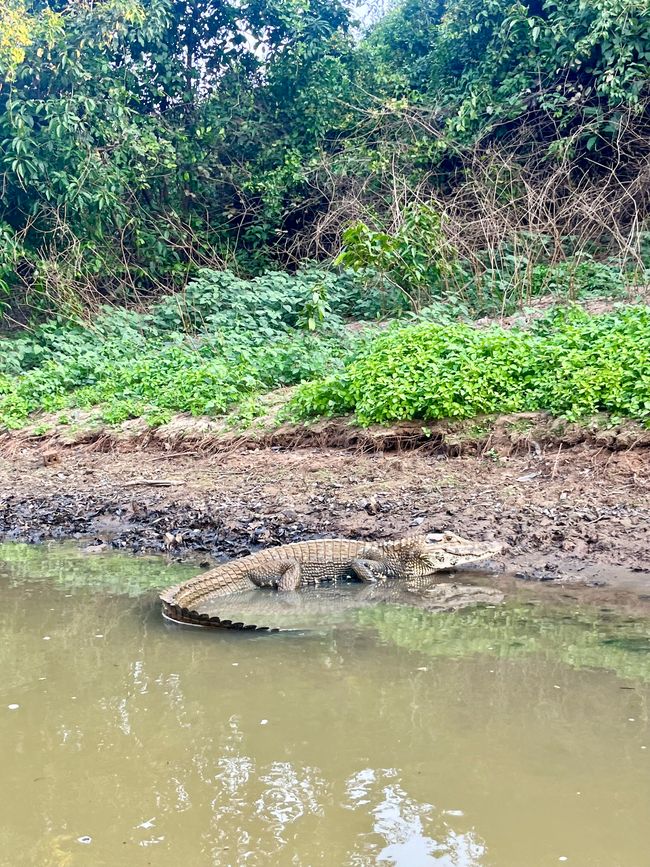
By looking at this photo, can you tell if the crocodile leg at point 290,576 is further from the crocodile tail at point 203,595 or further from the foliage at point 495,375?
the foliage at point 495,375

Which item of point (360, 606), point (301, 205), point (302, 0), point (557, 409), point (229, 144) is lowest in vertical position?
point (360, 606)

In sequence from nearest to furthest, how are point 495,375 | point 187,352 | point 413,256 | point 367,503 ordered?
point 367,503, point 495,375, point 187,352, point 413,256

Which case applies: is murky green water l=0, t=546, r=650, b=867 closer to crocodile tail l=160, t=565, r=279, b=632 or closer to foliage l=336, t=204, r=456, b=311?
crocodile tail l=160, t=565, r=279, b=632

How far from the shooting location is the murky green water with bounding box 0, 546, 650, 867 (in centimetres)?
279

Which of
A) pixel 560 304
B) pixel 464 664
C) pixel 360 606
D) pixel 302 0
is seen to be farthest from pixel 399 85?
pixel 464 664

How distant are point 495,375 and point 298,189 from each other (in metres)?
8.65

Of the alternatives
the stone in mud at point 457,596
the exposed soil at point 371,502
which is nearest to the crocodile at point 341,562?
the stone in mud at point 457,596

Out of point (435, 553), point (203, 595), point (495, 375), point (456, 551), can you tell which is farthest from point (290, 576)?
point (495, 375)

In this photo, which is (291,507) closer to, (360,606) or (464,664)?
(360,606)

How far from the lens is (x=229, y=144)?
1570 centimetres

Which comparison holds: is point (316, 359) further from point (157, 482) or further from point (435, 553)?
point (435, 553)

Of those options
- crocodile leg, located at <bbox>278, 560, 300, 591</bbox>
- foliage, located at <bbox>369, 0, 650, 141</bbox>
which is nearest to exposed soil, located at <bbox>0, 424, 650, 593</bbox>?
crocodile leg, located at <bbox>278, 560, 300, 591</bbox>

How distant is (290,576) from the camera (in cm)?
601

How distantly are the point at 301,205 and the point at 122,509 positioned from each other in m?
8.82
